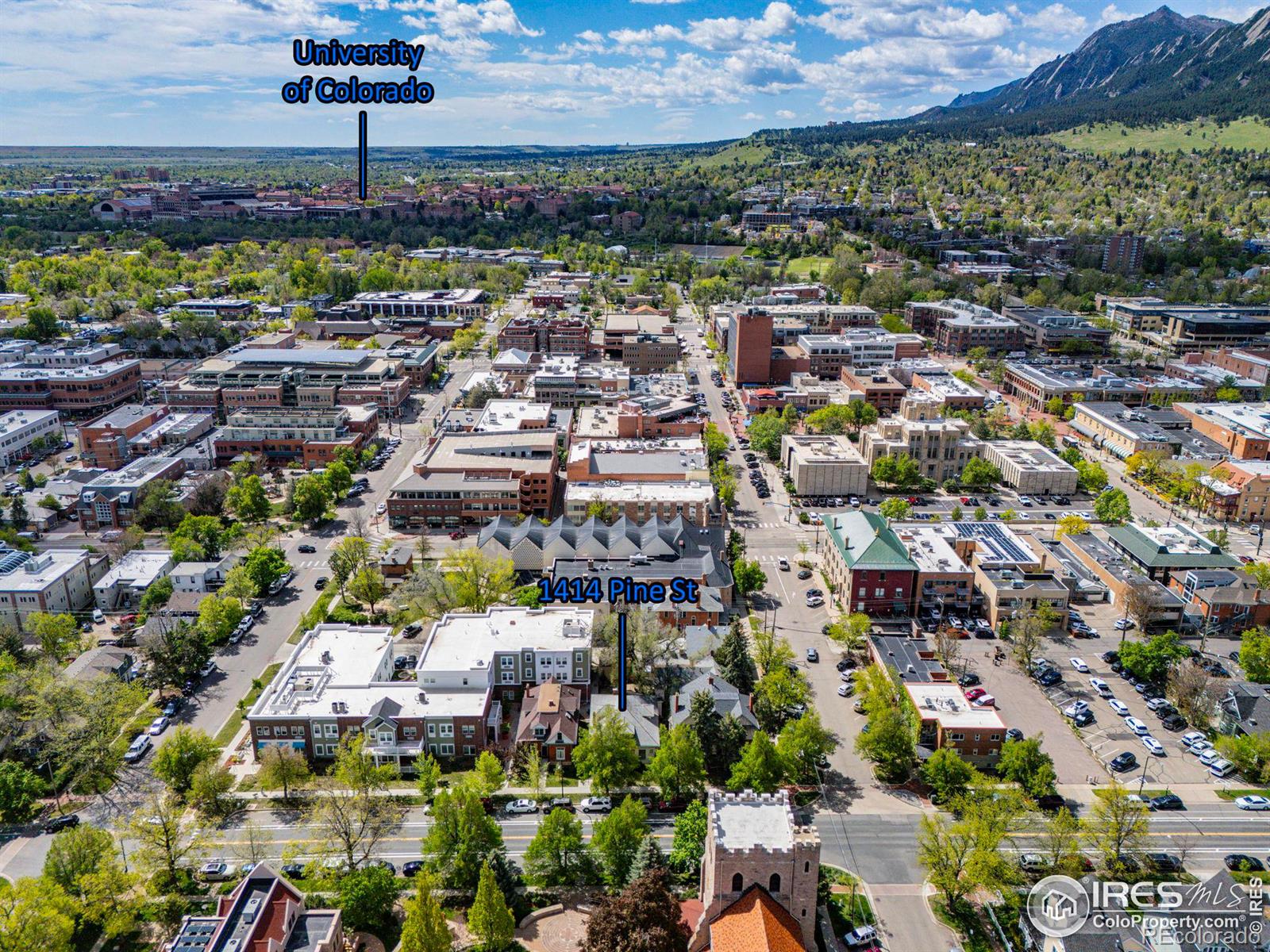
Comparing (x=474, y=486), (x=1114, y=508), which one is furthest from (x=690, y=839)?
(x=1114, y=508)

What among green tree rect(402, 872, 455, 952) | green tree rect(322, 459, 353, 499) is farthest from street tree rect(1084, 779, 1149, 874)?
green tree rect(322, 459, 353, 499)

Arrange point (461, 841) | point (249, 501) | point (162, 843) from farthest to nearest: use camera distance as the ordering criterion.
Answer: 1. point (249, 501)
2. point (162, 843)
3. point (461, 841)

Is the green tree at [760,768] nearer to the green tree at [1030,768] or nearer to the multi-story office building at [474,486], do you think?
the green tree at [1030,768]

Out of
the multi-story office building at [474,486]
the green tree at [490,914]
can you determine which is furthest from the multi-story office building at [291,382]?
the green tree at [490,914]

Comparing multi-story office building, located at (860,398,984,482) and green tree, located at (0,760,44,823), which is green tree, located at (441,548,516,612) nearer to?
green tree, located at (0,760,44,823)

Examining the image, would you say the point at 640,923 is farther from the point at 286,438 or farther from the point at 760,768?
the point at 286,438

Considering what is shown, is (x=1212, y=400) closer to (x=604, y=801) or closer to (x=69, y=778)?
(x=604, y=801)
